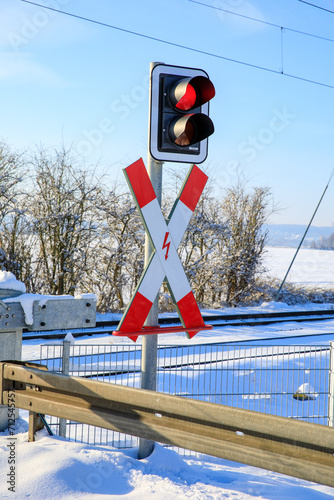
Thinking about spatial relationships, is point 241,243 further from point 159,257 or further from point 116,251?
point 159,257

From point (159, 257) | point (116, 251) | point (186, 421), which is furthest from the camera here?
point (116, 251)

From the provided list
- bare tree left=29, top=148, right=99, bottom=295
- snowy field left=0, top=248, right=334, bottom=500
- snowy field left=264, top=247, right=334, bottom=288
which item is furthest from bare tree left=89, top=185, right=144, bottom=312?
snowy field left=0, top=248, right=334, bottom=500

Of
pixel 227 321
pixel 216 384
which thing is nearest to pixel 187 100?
pixel 216 384

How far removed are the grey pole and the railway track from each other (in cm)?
774

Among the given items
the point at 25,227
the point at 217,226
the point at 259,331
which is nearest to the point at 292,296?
the point at 217,226

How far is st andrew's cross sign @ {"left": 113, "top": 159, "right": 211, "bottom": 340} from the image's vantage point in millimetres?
3732

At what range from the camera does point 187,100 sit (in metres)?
3.88

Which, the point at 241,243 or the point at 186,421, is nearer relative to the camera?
the point at 186,421

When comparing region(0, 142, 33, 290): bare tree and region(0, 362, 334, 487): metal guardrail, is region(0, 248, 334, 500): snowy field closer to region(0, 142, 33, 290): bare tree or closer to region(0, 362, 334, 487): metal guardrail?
region(0, 362, 334, 487): metal guardrail

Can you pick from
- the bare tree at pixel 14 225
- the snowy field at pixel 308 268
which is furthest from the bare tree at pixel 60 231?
the snowy field at pixel 308 268

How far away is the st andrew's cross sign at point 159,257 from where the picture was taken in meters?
3.73

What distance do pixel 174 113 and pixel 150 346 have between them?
6.03 feet

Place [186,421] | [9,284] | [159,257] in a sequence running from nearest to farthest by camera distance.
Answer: [186,421] < [159,257] < [9,284]

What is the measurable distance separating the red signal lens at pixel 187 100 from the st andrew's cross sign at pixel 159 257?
478mm
